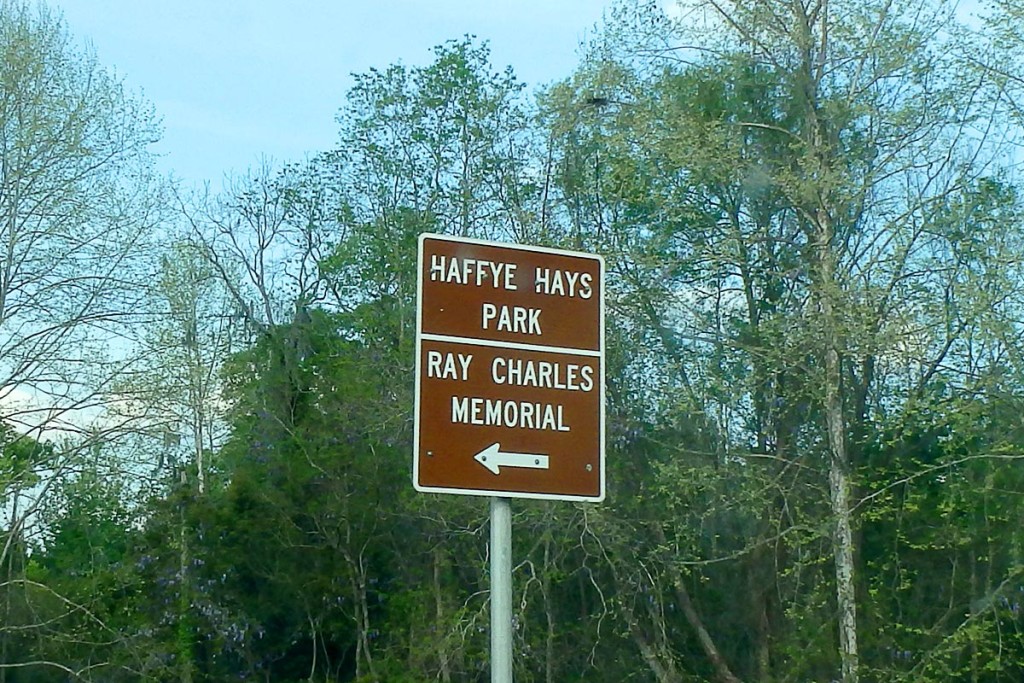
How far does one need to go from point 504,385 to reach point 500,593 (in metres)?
0.68

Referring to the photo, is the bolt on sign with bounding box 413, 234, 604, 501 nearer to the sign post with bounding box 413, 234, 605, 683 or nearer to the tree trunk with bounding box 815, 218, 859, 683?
the sign post with bounding box 413, 234, 605, 683

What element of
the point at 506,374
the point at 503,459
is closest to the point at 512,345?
the point at 506,374

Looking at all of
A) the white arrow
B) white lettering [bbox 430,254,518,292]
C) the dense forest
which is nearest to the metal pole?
the white arrow

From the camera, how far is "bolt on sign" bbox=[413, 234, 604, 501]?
4605 millimetres

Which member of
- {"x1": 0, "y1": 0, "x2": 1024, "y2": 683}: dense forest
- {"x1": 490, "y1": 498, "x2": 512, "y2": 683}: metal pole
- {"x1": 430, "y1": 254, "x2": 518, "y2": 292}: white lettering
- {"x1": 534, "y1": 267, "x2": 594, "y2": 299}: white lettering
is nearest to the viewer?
{"x1": 490, "y1": 498, "x2": 512, "y2": 683}: metal pole

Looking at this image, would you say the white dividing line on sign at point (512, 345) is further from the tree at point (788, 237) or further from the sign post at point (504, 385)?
the tree at point (788, 237)

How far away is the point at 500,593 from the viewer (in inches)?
181

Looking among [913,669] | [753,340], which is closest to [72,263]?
[753,340]

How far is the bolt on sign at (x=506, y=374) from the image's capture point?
4.61m

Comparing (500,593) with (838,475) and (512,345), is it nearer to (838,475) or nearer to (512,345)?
(512,345)

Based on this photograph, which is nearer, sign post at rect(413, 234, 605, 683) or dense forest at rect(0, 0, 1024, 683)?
sign post at rect(413, 234, 605, 683)

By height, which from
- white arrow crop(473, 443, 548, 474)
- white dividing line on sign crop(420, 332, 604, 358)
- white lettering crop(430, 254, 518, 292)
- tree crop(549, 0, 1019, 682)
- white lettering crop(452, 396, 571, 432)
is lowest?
→ white arrow crop(473, 443, 548, 474)

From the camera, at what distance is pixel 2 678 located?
23188mm

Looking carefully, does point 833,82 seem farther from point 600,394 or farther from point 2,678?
point 2,678
